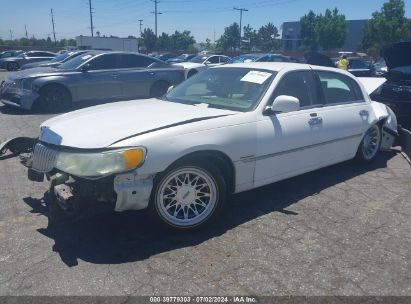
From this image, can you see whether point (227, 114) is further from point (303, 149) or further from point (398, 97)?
point (398, 97)

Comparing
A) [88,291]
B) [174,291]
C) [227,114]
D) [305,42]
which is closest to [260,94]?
[227,114]

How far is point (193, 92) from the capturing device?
15.0 ft

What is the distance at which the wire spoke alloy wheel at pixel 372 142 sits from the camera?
5452mm

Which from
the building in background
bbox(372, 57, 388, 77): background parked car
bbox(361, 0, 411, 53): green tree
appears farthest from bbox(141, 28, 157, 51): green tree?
bbox(372, 57, 388, 77): background parked car

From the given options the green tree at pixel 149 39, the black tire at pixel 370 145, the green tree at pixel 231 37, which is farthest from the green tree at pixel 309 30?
the black tire at pixel 370 145

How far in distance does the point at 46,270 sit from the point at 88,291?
0.46m

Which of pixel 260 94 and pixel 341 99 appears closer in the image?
pixel 260 94

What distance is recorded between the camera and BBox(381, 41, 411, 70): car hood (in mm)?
7766

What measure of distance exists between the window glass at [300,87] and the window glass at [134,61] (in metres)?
6.94

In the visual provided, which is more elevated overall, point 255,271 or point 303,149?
point 303,149

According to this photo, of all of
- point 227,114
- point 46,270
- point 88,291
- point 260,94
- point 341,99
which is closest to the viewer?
point 88,291

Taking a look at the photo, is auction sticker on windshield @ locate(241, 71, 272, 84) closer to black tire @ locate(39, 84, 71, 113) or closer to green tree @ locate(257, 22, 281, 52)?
black tire @ locate(39, 84, 71, 113)

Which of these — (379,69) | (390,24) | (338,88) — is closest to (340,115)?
(338,88)

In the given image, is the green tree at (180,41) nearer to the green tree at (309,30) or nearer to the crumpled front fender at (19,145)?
the green tree at (309,30)
